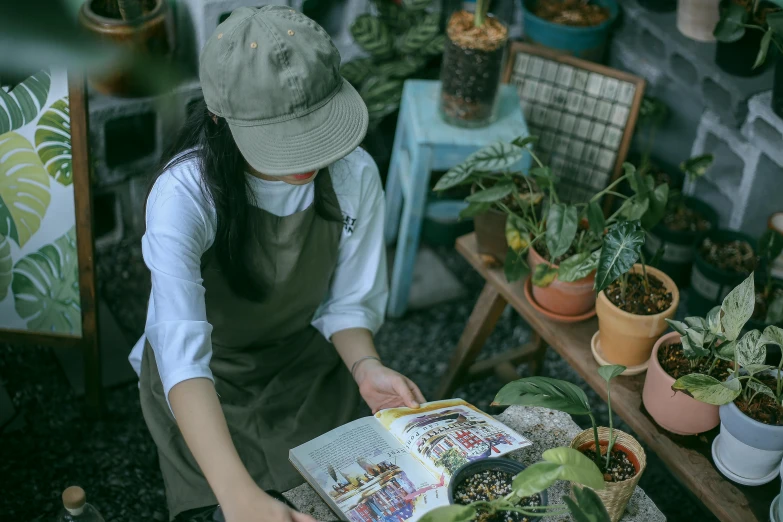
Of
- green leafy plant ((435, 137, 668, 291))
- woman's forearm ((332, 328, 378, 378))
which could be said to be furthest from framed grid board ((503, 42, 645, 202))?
woman's forearm ((332, 328, 378, 378))

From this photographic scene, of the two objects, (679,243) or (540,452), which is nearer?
(540,452)

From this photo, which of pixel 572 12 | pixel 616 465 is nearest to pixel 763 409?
pixel 616 465

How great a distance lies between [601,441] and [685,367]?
Answer: 26 centimetres

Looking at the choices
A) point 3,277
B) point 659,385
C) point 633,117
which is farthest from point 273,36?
point 633,117

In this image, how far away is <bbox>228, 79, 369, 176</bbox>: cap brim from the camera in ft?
4.11

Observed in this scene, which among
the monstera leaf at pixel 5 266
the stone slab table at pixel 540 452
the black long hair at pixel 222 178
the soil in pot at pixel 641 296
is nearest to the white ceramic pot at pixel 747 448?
the stone slab table at pixel 540 452

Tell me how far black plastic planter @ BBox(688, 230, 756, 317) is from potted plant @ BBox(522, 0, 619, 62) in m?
0.73

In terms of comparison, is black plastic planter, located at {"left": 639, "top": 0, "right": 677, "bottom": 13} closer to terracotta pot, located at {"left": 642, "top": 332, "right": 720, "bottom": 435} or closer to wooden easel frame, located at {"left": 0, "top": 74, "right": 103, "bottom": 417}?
terracotta pot, located at {"left": 642, "top": 332, "right": 720, "bottom": 435}

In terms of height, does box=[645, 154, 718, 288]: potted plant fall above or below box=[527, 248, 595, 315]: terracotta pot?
below

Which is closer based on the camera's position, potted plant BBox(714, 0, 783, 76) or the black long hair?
the black long hair

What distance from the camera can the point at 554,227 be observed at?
5.37 ft

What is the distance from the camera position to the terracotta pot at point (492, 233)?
194 cm

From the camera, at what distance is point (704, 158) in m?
2.32

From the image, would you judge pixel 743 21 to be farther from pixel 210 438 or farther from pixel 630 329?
pixel 210 438
